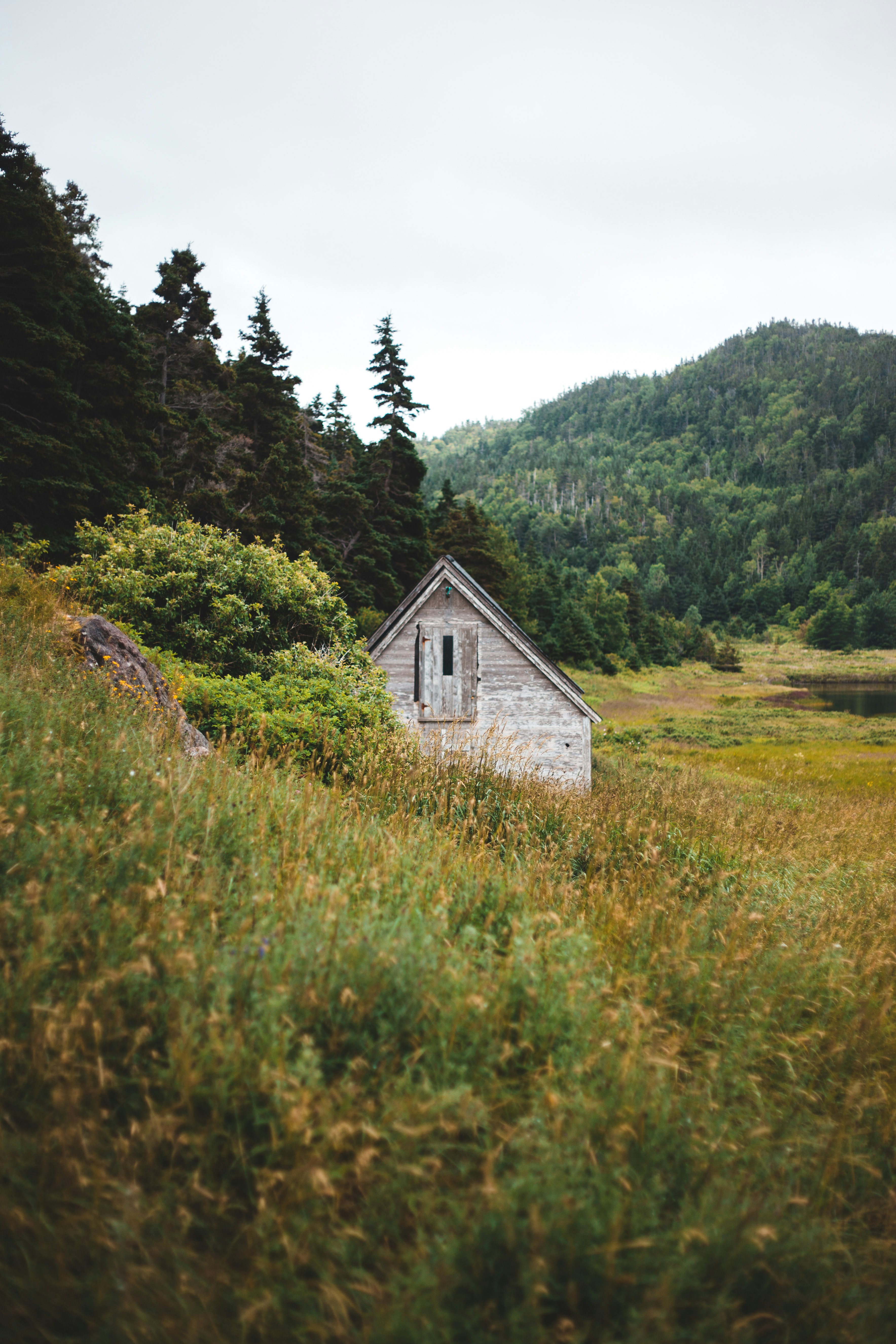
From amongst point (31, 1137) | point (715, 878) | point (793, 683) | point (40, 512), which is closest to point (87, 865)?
point (31, 1137)

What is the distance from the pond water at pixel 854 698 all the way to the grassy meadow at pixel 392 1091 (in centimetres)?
5546

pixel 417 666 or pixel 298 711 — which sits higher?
pixel 417 666

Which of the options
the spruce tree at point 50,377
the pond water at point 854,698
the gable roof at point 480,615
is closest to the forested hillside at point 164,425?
the spruce tree at point 50,377

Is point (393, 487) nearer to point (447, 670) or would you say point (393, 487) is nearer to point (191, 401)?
point (191, 401)

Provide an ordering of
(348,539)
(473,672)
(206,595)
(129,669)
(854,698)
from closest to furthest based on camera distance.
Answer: (129,669) → (206,595) → (473,672) → (348,539) → (854,698)

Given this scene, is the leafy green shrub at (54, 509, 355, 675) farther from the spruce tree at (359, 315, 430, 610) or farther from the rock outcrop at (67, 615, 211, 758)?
the spruce tree at (359, 315, 430, 610)

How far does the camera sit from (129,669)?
822 cm

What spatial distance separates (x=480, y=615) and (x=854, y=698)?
67.4 m

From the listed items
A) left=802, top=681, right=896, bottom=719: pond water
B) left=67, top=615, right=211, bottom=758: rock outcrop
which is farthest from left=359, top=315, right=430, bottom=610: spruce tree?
left=802, top=681, right=896, bottom=719: pond water

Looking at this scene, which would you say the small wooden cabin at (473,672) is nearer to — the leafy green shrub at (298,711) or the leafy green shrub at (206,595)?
the leafy green shrub at (206,595)

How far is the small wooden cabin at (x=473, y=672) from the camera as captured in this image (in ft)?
60.8

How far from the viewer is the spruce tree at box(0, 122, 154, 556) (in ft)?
60.8

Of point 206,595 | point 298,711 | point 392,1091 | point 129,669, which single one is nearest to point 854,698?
point 206,595

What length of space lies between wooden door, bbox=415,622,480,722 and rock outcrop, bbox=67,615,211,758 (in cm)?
972
